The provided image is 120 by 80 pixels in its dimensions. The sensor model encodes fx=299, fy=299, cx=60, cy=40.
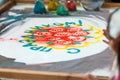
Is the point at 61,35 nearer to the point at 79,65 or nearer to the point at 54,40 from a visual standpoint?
the point at 54,40

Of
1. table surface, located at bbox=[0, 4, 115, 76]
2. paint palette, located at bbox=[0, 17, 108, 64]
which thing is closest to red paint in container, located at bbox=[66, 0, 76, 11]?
paint palette, located at bbox=[0, 17, 108, 64]

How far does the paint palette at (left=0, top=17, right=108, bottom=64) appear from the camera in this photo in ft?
2.87

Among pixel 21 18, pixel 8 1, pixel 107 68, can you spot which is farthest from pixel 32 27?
pixel 107 68

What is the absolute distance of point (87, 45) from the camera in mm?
933

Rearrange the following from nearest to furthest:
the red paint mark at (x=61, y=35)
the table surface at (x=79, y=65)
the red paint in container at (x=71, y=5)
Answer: the table surface at (x=79, y=65)
the red paint mark at (x=61, y=35)
the red paint in container at (x=71, y=5)

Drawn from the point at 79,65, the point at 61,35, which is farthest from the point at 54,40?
the point at 79,65

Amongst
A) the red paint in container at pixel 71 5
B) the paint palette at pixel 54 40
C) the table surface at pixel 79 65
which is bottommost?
the table surface at pixel 79 65

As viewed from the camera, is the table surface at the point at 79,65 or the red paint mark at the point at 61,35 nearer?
the table surface at the point at 79,65

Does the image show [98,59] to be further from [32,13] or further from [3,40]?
[32,13]

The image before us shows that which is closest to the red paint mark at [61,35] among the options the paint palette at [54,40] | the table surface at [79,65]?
the paint palette at [54,40]

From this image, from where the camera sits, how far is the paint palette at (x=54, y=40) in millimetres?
874

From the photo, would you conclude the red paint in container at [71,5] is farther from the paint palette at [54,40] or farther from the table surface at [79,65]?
the table surface at [79,65]

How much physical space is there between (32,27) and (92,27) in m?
0.22

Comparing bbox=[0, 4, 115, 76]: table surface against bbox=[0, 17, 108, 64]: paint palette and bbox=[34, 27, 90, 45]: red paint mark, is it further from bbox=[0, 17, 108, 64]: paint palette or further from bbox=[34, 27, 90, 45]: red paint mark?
A: bbox=[34, 27, 90, 45]: red paint mark
